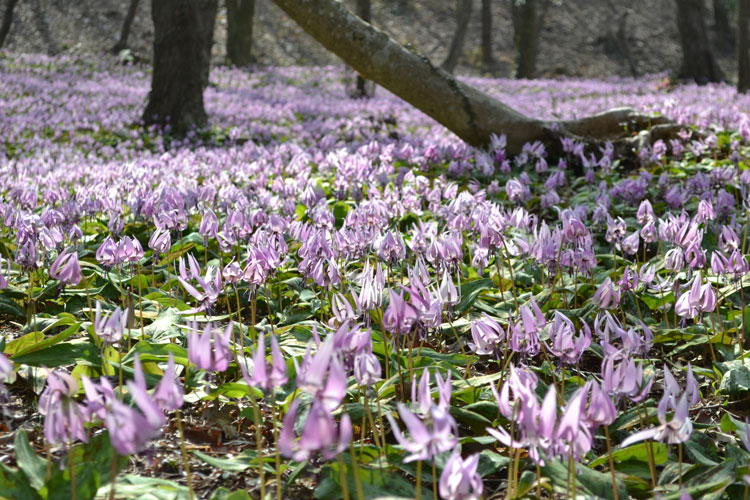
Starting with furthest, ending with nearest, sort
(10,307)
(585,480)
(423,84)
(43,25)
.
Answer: (43,25), (423,84), (10,307), (585,480)

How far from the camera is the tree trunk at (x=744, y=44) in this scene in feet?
44.1

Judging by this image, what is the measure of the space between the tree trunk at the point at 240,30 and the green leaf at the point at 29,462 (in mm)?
21682

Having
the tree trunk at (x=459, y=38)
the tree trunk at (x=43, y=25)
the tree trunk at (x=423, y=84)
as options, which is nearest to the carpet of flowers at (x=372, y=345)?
the tree trunk at (x=423, y=84)

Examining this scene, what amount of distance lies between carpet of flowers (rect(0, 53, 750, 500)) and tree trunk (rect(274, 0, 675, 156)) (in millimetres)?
923

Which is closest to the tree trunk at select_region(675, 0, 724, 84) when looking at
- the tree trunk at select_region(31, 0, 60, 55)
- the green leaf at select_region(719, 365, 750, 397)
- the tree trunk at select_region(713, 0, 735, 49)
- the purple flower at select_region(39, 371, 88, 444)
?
the tree trunk at select_region(713, 0, 735, 49)

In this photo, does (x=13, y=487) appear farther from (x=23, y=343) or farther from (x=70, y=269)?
(x=23, y=343)

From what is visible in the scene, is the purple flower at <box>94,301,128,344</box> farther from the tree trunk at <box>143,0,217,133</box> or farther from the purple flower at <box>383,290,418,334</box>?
the tree trunk at <box>143,0,217,133</box>

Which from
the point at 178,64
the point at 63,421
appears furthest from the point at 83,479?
the point at 178,64

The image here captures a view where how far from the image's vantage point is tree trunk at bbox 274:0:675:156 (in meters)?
7.33

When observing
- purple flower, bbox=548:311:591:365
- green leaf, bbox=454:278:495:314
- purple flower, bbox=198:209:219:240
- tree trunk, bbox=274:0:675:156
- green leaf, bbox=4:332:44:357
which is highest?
tree trunk, bbox=274:0:675:156

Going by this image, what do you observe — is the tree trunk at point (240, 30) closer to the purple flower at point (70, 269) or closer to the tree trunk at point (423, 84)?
the tree trunk at point (423, 84)

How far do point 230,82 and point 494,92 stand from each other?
23.8 feet

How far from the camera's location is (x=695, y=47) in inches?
795

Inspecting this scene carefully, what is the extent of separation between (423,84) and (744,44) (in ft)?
31.0
